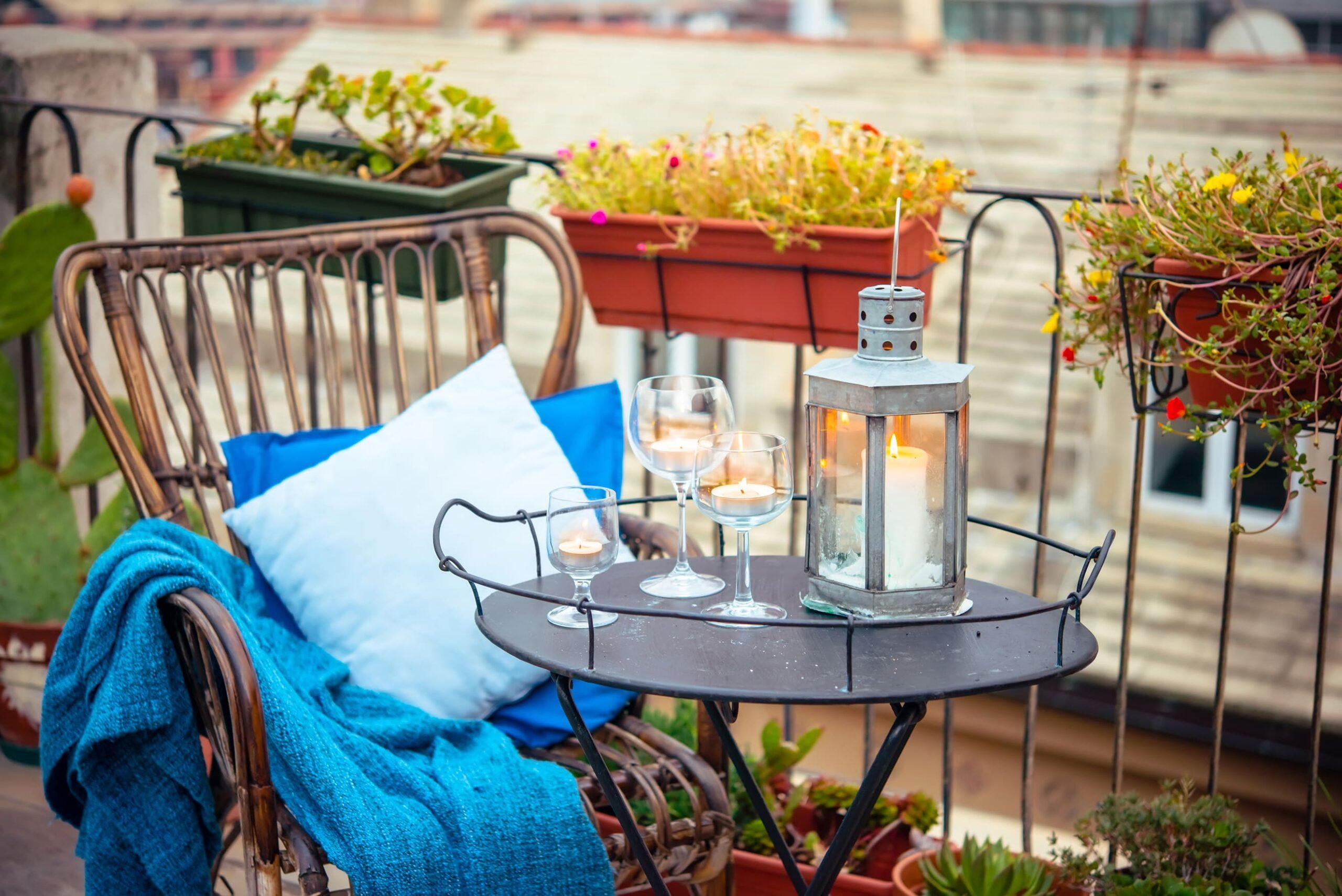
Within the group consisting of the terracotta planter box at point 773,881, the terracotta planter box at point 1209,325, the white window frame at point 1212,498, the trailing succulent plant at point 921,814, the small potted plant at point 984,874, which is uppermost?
the terracotta planter box at point 1209,325

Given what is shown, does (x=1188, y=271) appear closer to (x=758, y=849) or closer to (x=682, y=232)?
(x=682, y=232)

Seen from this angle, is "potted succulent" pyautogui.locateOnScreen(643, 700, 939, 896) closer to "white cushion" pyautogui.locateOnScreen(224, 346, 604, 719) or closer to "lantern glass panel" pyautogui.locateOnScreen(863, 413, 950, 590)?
"white cushion" pyautogui.locateOnScreen(224, 346, 604, 719)

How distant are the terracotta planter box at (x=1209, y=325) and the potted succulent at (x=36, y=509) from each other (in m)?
1.74

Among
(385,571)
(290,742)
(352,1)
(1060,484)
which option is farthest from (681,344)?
(352,1)

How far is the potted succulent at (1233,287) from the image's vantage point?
140 cm

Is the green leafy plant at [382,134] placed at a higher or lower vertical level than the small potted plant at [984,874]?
higher

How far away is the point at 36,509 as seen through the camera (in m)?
Result: 2.39

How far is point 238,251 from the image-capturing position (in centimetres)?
196

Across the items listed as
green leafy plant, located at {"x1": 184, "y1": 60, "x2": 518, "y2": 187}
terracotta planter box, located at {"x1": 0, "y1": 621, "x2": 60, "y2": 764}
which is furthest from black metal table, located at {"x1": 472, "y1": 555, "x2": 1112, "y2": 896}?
terracotta planter box, located at {"x1": 0, "y1": 621, "x2": 60, "y2": 764}

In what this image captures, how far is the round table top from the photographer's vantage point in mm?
1090

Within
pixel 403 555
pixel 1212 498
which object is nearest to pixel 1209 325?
pixel 403 555

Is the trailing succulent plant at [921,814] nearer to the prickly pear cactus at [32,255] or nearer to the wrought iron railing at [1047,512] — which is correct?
the wrought iron railing at [1047,512]

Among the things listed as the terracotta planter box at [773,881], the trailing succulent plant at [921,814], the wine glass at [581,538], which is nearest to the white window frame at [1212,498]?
the trailing succulent plant at [921,814]

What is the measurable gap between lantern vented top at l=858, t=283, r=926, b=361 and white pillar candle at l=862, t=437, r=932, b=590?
0.28 ft
